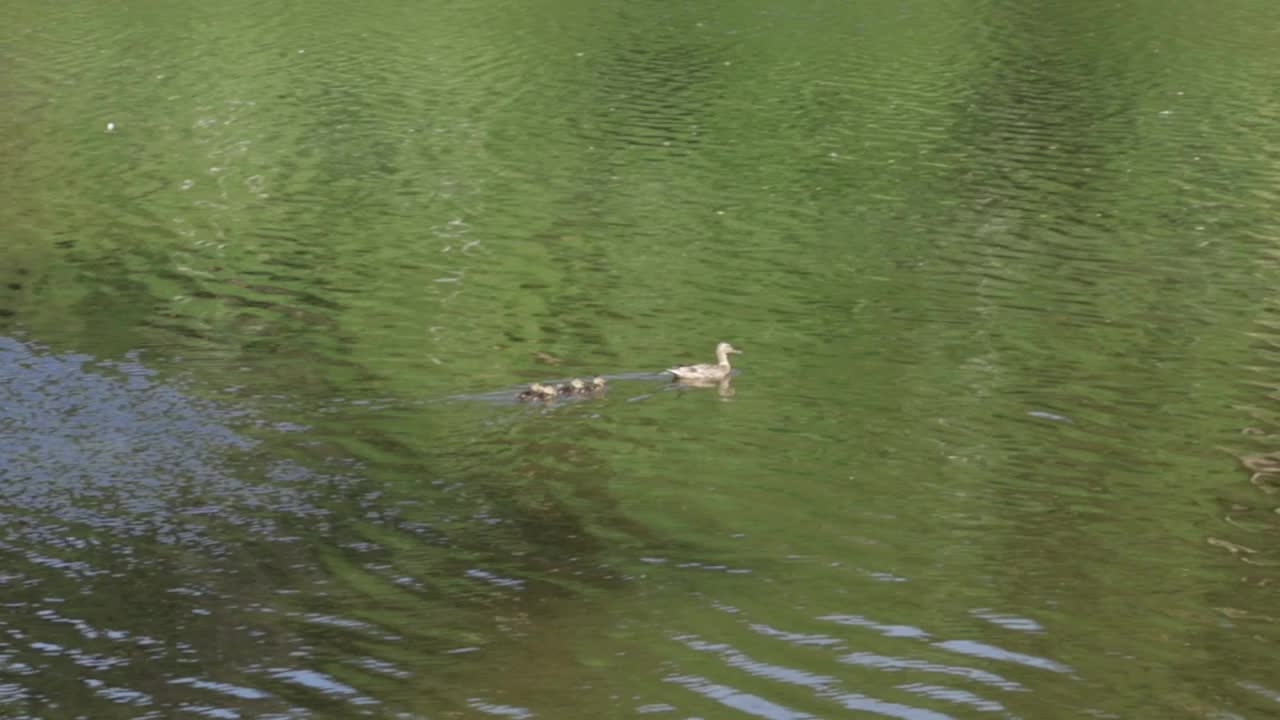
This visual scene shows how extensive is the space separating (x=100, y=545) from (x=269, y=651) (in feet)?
9.29

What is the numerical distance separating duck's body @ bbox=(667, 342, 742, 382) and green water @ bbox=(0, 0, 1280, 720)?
0.22 m

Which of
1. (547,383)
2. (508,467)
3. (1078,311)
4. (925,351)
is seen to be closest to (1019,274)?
(1078,311)

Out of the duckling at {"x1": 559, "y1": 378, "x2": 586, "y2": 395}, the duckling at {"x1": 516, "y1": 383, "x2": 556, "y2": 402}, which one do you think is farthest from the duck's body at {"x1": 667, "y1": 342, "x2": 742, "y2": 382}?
the duckling at {"x1": 516, "y1": 383, "x2": 556, "y2": 402}

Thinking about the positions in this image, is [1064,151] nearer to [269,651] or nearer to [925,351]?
[925,351]

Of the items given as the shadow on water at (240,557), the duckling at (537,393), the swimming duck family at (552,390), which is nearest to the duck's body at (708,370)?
the swimming duck family at (552,390)

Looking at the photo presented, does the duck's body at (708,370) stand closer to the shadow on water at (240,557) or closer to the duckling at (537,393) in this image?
the duckling at (537,393)

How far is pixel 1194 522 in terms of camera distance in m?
17.0

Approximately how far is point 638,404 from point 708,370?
0.99 metres

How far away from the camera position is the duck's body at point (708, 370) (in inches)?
816

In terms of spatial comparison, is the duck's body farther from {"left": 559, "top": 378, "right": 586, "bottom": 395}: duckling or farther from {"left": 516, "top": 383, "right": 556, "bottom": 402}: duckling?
{"left": 516, "top": 383, "right": 556, "bottom": 402}: duckling

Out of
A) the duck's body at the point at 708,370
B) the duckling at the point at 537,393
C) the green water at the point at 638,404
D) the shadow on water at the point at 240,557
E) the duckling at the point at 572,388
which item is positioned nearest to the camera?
the shadow on water at the point at 240,557

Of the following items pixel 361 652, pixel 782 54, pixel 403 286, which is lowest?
pixel 361 652

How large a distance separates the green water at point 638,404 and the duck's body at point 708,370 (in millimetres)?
222

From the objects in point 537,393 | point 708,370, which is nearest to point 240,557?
point 537,393
